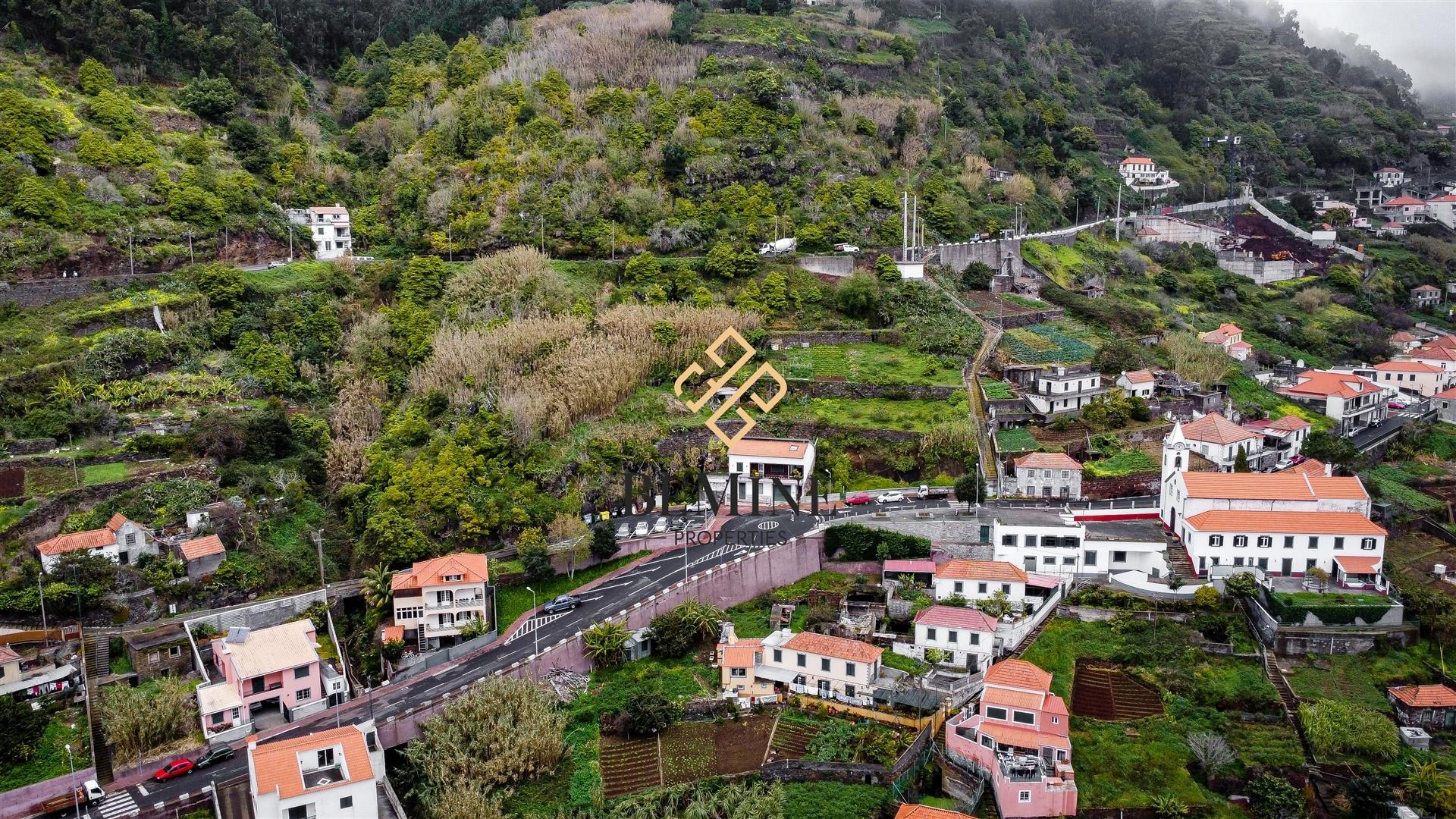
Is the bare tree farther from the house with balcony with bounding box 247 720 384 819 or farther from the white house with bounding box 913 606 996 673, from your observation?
the house with balcony with bounding box 247 720 384 819

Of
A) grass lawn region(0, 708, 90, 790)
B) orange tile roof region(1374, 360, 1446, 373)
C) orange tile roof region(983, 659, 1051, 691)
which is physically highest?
orange tile roof region(1374, 360, 1446, 373)

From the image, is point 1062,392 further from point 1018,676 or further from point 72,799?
point 72,799

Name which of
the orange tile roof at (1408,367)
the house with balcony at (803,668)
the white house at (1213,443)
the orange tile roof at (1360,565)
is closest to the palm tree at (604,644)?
the house with balcony at (803,668)

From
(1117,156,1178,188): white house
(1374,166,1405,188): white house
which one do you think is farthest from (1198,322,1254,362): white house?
(1374,166,1405,188): white house

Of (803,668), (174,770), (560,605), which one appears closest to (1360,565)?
(803,668)

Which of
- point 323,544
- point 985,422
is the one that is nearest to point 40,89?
point 323,544

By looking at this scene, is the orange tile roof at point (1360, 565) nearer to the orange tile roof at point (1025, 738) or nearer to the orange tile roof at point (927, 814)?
the orange tile roof at point (1025, 738)

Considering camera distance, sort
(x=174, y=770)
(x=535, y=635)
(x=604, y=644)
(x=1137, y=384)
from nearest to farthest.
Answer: (x=174, y=770)
(x=604, y=644)
(x=535, y=635)
(x=1137, y=384)
